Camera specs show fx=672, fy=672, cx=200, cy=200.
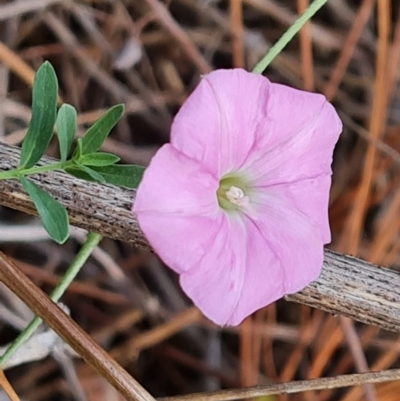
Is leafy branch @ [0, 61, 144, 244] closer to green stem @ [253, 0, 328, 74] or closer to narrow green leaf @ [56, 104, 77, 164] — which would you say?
narrow green leaf @ [56, 104, 77, 164]

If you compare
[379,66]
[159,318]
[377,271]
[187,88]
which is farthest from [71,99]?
[377,271]

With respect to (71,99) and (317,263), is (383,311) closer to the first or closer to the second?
(317,263)

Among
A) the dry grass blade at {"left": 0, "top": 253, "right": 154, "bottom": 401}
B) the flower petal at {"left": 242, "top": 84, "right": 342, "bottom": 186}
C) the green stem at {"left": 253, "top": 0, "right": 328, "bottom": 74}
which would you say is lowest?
the dry grass blade at {"left": 0, "top": 253, "right": 154, "bottom": 401}

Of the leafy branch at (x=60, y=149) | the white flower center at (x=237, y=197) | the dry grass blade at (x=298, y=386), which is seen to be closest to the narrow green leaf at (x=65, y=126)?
the leafy branch at (x=60, y=149)

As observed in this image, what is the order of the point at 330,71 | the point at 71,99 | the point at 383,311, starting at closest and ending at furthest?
the point at 383,311 → the point at 71,99 → the point at 330,71

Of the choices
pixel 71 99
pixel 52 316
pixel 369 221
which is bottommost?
pixel 52 316

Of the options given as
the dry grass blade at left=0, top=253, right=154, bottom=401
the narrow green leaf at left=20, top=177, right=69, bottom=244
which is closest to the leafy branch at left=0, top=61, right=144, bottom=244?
the narrow green leaf at left=20, top=177, right=69, bottom=244

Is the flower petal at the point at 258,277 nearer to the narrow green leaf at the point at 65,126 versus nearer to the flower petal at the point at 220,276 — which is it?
the flower petal at the point at 220,276
